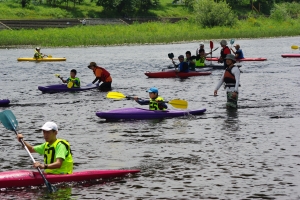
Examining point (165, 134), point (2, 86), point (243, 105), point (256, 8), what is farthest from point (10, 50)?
point (256, 8)

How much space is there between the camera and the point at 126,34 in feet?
228

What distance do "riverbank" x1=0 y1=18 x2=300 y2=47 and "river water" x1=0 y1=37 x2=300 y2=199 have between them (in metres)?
28.2

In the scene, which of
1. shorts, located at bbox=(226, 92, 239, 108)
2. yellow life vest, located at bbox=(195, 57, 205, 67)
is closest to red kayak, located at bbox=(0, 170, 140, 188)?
shorts, located at bbox=(226, 92, 239, 108)

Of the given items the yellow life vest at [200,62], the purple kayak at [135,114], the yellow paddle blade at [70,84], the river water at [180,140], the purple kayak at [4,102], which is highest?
the yellow life vest at [200,62]

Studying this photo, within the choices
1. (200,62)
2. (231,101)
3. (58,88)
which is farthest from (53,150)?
(200,62)

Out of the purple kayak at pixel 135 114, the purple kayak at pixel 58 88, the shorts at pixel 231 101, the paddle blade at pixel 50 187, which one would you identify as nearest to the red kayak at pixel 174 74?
the purple kayak at pixel 58 88

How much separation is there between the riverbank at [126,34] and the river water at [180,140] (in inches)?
1109

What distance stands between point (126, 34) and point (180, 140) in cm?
5288

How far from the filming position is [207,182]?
13062 mm

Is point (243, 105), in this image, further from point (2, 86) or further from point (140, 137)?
point (2, 86)

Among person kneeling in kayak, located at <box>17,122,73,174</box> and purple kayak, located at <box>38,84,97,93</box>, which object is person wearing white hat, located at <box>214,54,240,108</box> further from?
purple kayak, located at <box>38,84,97,93</box>

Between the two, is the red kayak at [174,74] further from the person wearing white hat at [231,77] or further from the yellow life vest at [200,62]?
the person wearing white hat at [231,77]

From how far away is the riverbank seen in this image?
6247 centimetres

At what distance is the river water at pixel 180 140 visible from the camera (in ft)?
41.3
